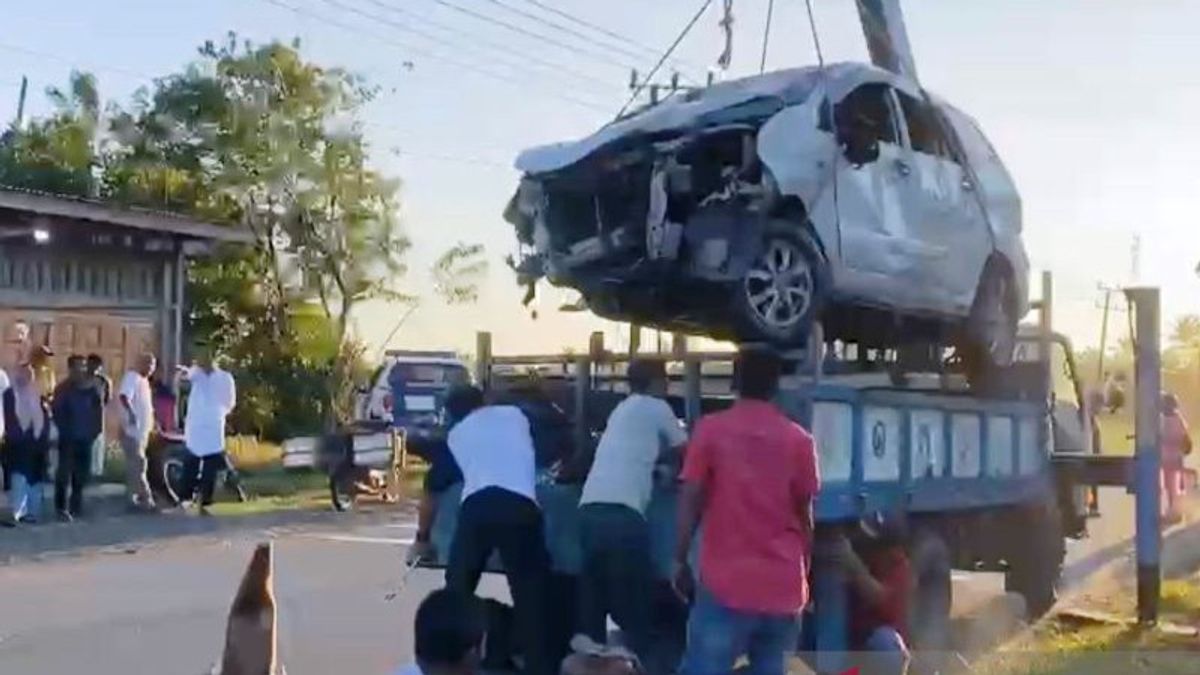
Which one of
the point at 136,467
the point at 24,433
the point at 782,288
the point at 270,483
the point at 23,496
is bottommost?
the point at 270,483

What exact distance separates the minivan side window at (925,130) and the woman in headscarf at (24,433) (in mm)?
9532

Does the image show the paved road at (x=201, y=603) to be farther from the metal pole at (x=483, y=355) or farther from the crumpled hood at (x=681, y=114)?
the crumpled hood at (x=681, y=114)

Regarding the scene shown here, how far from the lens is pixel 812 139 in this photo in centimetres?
1057

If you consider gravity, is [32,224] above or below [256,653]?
above

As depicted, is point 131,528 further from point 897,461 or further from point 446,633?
point 446,633

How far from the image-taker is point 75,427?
17922mm

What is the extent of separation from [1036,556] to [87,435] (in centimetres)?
984

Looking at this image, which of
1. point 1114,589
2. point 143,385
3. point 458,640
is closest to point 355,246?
point 143,385

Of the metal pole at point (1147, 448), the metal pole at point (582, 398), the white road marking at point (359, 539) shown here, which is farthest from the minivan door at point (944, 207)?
the white road marking at point (359, 539)

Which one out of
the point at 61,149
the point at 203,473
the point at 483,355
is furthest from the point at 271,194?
the point at 483,355

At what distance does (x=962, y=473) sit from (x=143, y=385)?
10.4 m

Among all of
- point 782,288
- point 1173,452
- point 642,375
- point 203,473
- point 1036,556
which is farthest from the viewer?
point 203,473

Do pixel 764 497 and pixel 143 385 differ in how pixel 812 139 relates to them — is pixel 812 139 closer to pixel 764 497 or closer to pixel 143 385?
pixel 764 497

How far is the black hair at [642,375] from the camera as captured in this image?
8.86 m
